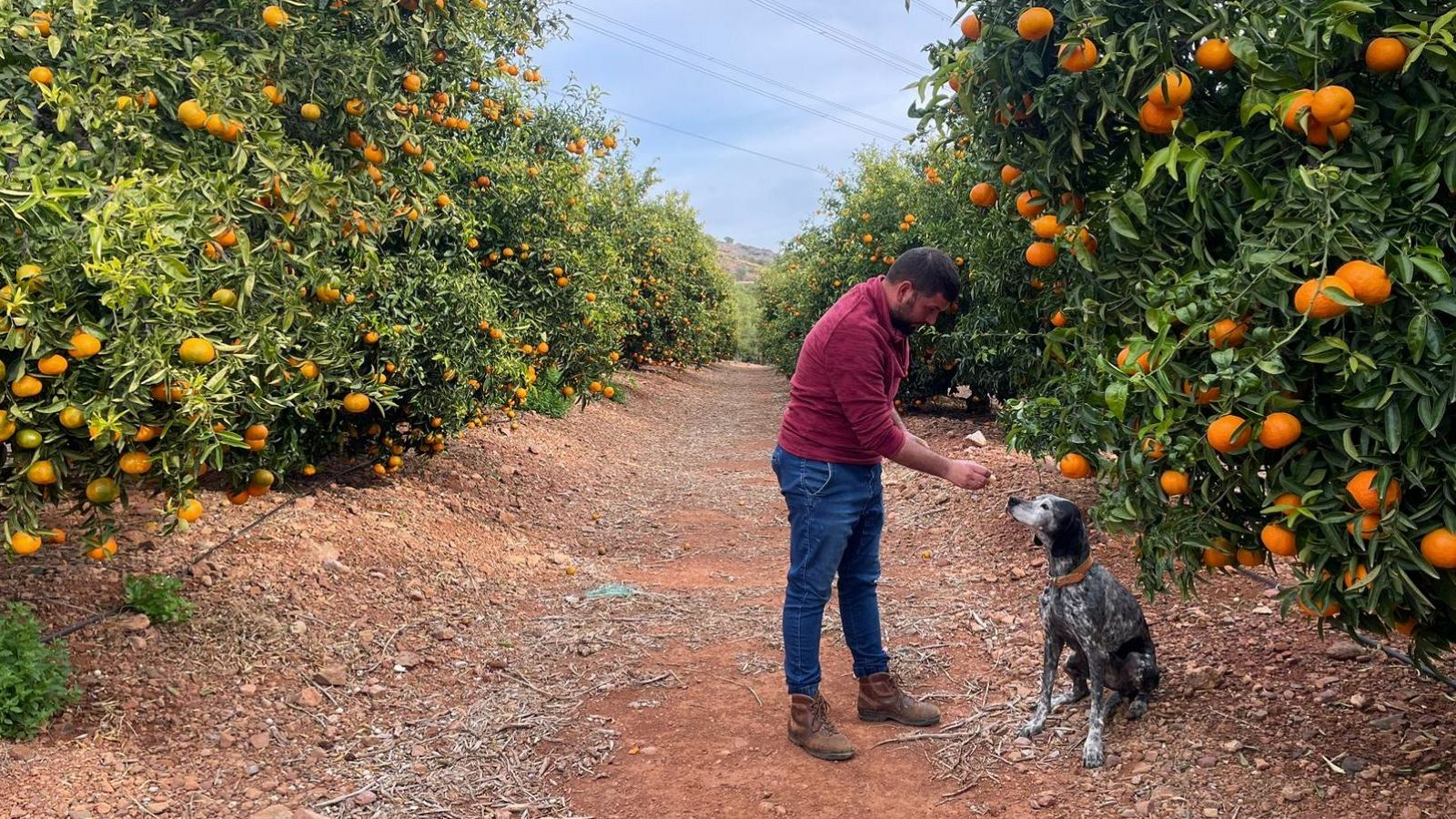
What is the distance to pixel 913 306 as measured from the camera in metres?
3.41

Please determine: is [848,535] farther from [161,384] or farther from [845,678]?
[161,384]

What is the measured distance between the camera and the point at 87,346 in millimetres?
2842

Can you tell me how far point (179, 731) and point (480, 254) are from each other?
5031 millimetres

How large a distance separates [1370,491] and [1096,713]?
1598 mm

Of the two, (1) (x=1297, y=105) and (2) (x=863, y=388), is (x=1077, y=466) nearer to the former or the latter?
(2) (x=863, y=388)

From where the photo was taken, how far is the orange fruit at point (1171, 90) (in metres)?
2.50

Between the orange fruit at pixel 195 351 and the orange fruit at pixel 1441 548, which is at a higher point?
the orange fruit at pixel 1441 548

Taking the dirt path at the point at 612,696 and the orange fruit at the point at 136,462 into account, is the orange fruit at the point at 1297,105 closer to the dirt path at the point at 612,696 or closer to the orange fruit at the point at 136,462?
the dirt path at the point at 612,696

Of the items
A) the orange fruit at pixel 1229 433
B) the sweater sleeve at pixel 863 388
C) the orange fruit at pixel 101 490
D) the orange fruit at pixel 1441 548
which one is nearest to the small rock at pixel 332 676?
the orange fruit at pixel 101 490

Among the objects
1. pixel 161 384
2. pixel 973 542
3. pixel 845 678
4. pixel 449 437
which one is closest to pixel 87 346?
pixel 161 384

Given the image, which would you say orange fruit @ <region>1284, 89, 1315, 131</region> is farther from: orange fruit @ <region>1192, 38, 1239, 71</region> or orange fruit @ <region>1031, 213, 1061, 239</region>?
orange fruit @ <region>1031, 213, 1061, 239</region>

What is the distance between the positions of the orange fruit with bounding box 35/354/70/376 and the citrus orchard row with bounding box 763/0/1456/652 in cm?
296

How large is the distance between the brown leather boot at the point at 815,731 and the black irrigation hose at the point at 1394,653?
5.20 feet

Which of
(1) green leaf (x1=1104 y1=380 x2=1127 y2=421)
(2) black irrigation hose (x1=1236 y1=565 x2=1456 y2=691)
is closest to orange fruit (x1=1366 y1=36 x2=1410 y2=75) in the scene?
(1) green leaf (x1=1104 y1=380 x2=1127 y2=421)
